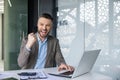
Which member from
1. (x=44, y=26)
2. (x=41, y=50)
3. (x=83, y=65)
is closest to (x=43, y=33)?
(x=44, y=26)

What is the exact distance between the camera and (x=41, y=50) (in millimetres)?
2713

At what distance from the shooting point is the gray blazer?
8.31 feet

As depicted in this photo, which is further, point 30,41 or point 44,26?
point 44,26

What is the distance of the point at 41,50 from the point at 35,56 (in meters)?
0.10

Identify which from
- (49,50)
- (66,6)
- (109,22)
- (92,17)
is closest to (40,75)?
(49,50)

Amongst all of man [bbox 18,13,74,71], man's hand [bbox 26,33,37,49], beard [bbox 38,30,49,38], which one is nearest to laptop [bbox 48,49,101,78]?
man [bbox 18,13,74,71]

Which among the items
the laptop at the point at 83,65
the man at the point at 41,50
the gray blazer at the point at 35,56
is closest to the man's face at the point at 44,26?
the man at the point at 41,50

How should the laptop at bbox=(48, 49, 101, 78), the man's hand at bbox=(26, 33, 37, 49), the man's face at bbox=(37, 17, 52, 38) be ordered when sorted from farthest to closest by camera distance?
the man's face at bbox=(37, 17, 52, 38) < the man's hand at bbox=(26, 33, 37, 49) < the laptop at bbox=(48, 49, 101, 78)

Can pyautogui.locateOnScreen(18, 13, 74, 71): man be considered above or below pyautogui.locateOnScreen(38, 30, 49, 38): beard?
below

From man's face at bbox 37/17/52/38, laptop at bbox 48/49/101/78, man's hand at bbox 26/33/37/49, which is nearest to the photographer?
laptop at bbox 48/49/101/78

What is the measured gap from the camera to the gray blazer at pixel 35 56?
2.53 m

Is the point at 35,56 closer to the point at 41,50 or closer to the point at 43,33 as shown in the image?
the point at 41,50

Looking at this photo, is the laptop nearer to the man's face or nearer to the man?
the man

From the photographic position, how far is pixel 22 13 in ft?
18.4
